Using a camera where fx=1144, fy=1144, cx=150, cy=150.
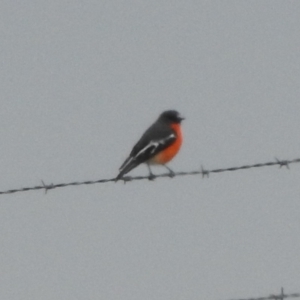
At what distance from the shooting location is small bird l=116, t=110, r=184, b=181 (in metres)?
14.3

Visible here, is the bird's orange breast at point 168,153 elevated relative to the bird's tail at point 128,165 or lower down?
elevated

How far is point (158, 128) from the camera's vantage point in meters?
15.5

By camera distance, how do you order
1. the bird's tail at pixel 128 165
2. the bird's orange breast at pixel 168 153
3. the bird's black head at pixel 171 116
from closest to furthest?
1. the bird's tail at pixel 128 165
2. the bird's orange breast at pixel 168 153
3. the bird's black head at pixel 171 116

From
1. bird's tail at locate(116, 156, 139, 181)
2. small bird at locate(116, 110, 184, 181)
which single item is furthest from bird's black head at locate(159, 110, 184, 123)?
bird's tail at locate(116, 156, 139, 181)

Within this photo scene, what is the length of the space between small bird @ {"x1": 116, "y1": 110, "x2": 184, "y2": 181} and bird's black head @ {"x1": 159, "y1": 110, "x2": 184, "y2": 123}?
8 centimetres

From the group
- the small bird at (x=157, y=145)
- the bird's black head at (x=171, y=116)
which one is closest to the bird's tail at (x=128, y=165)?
the small bird at (x=157, y=145)

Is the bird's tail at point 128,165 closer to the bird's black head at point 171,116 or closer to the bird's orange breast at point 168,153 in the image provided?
the bird's orange breast at point 168,153

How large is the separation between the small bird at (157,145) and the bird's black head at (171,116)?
8 centimetres

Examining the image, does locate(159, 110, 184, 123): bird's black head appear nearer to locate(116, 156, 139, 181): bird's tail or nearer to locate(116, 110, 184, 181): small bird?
locate(116, 110, 184, 181): small bird

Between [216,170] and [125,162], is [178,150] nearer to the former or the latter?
[125,162]

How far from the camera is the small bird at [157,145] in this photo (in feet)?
47.0

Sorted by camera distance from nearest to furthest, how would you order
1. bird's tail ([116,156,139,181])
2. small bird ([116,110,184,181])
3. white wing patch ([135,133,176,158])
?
bird's tail ([116,156,139,181]), small bird ([116,110,184,181]), white wing patch ([135,133,176,158])

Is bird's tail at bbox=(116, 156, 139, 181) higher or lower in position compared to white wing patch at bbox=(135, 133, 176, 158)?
lower

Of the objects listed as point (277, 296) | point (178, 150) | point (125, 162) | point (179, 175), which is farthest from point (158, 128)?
point (277, 296)
